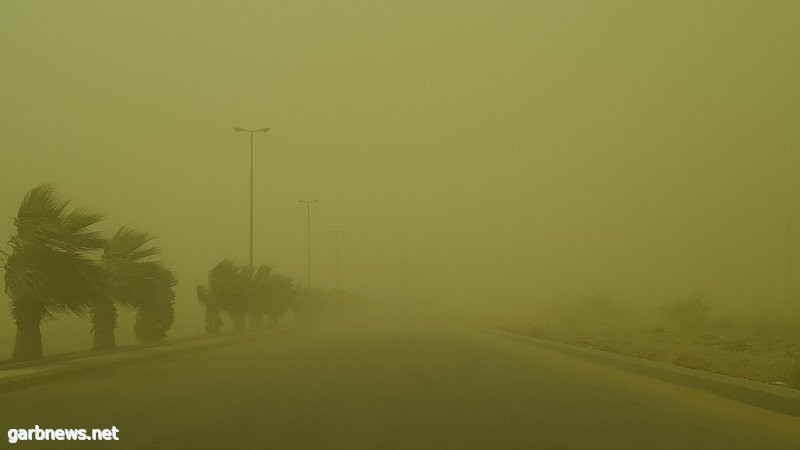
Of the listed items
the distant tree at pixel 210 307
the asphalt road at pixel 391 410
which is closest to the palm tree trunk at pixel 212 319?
the distant tree at pixel 210 307

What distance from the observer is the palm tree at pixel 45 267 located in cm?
2391

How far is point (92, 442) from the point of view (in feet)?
36.1

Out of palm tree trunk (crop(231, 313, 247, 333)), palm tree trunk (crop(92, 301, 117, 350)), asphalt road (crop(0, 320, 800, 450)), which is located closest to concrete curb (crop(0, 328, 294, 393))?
asphalt road (crop(0, 320, 800, 450))

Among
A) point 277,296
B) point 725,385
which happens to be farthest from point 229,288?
point 725,385

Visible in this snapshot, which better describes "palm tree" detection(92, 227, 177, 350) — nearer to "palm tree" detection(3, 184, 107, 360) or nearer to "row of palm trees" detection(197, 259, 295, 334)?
"palm tree" detection(3, 184, 107, 360)

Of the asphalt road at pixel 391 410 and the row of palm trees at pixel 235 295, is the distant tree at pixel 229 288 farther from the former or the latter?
the asphalt road at pixel 391 410

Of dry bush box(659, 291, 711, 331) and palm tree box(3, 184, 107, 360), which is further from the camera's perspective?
dry bush box(659, 291, 711, 331)

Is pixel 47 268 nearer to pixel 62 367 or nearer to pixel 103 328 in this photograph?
pixel 62 367

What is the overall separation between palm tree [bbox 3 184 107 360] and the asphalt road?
2970mm

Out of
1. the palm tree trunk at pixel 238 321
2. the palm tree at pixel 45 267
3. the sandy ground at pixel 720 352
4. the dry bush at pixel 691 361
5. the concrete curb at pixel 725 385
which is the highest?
the palm tree at pixel 45 267

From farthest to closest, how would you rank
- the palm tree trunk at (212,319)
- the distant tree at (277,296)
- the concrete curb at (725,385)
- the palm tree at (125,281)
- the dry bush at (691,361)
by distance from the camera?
the distant tree at (277,296)
the palm tree trunk at (212,319)
the palm tree at (125,281)
the dry bush at (691,361)
the concrete curb at (725,385)

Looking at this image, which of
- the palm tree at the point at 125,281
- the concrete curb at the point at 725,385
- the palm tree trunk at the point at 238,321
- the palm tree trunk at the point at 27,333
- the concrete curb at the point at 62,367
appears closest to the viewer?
the concrete curb at the point at 725,385

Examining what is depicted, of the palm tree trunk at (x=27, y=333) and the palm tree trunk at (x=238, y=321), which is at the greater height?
the palm tree trunk at (x=27, y=333)

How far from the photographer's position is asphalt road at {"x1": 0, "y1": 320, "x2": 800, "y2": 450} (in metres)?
11.5
